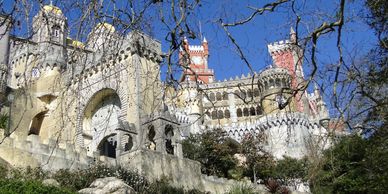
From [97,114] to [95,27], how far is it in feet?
93.0

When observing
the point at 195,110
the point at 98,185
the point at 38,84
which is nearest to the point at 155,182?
the point at 98,185

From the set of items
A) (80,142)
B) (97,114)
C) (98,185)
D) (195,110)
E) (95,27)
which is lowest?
(98,185)

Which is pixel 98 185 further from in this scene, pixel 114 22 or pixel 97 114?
pixel 97 114

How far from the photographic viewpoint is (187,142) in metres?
32.1

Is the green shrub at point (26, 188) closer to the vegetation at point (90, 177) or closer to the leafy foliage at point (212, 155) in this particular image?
the vegetation at point (90, 177)

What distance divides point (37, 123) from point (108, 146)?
7.43 m

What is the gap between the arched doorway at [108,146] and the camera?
3099cm

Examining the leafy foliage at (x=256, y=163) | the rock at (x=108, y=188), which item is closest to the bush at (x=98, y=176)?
the rock at (x=108, y=188)

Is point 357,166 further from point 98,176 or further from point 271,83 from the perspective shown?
point 271,83

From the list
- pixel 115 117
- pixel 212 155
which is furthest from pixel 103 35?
pixel 115 117

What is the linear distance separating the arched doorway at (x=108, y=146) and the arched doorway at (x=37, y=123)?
6.62 metres

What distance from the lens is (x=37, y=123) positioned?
35.9 m

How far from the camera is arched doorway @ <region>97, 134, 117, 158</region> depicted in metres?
31.0

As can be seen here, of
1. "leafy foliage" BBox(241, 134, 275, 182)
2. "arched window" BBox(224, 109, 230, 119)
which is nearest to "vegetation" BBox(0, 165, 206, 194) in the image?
"leafy foliage" BBox(241, 134, 275, 182)
